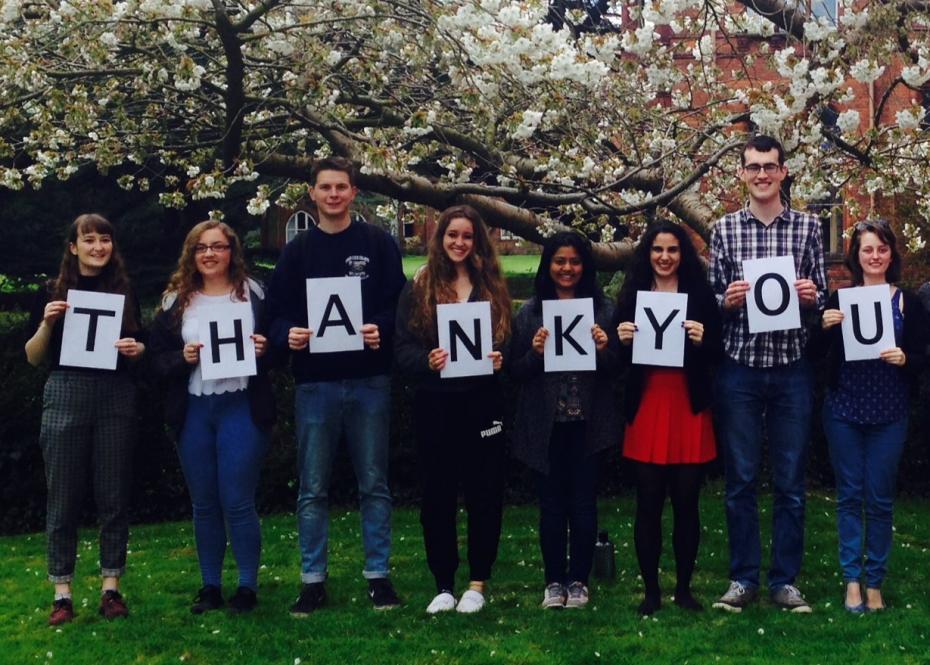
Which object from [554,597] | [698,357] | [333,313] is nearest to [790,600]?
[554,597]

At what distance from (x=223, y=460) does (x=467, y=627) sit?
150cm

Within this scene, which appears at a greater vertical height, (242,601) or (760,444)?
(760,444)

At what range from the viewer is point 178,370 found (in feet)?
19.8

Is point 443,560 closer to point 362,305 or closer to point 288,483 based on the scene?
point 362,305

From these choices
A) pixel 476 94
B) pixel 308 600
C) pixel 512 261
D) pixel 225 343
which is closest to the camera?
pixel 225 343

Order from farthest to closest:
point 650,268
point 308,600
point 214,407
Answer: point 308,600 < point 650,268 < point 214,407

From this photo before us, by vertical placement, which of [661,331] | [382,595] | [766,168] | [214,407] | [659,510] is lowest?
[382,595]

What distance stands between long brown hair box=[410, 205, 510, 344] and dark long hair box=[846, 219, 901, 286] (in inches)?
70.8

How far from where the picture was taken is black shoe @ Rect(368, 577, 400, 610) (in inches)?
250

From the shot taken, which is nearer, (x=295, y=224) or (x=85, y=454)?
(x=85, y=454)

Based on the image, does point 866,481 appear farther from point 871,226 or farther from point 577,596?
point 577,596

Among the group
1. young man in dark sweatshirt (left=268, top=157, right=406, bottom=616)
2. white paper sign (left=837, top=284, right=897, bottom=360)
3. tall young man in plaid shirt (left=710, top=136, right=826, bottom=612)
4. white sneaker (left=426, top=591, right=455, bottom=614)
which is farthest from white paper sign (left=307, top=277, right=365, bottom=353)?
white paper sign (left=837, top=284, right=897, bottom=360)

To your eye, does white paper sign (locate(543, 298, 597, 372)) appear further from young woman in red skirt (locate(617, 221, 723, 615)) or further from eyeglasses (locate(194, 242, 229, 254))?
eyeglasses (locate(194, 242, 229, 254))

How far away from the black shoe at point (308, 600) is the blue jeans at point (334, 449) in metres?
0.05
